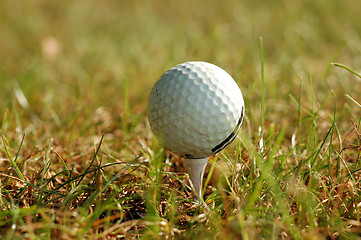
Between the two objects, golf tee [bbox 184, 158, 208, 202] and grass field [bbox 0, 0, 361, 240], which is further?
golf tee [bbox 184, 158, 208, 202]

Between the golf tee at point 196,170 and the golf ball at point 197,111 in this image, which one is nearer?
the golf ball at point 197,111

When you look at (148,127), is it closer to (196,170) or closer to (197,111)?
(196,170)

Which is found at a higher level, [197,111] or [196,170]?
[197,111]

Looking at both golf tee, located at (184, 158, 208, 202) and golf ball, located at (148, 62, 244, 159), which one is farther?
golf tee, located at (184, 158, 208, 202)

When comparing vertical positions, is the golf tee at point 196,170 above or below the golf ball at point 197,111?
below

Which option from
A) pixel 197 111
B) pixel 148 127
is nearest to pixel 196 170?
pixel 197 111

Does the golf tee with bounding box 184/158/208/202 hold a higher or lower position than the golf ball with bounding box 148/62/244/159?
lower
